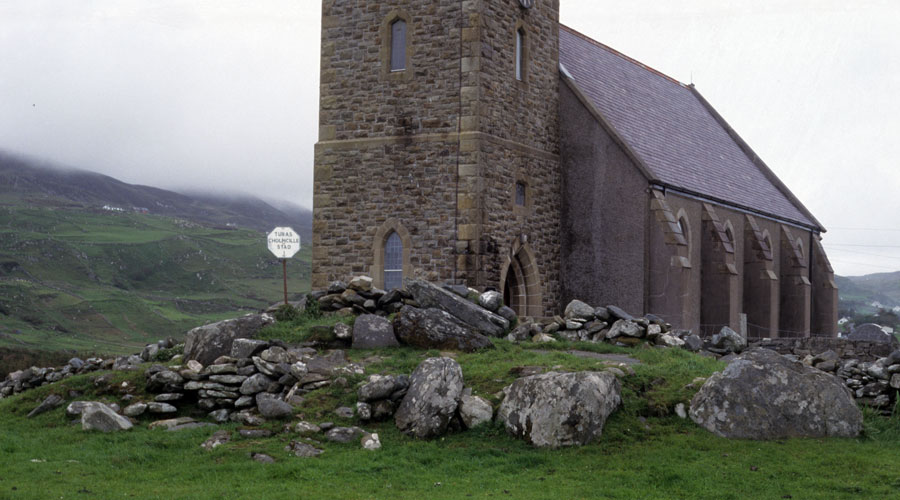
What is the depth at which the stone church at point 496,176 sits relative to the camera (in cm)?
2830

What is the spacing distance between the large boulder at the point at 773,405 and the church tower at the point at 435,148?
1250 cm

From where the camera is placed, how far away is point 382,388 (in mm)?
16734

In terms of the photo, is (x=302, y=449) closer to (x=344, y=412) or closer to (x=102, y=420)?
(x=344, y=412)

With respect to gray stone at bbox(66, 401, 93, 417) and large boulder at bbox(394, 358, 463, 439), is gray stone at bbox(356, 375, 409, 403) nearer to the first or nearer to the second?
large boulder at bbox(394, 358, 463, 439)

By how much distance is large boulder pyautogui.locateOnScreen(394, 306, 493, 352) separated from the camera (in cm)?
2059

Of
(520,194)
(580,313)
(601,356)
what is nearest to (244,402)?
(601,356)

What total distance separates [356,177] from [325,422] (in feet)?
47.6

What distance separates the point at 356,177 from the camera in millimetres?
29656

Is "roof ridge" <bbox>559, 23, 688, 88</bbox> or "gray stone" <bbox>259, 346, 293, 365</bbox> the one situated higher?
"roof ridge" <bbox>559, 23, 688, 88</bbox>

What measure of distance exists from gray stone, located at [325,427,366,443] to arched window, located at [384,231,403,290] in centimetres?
1315

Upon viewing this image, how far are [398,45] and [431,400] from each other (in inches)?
643

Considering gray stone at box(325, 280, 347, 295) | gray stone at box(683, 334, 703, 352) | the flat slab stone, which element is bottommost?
the flat slab stone

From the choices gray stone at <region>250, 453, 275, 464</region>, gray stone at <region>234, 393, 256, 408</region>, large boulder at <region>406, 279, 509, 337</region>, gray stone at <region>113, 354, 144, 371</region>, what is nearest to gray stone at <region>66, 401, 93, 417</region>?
gray stone at <region>234, 393, 256, 408</region>

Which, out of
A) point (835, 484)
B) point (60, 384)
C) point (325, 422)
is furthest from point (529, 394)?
point (60, 384)
